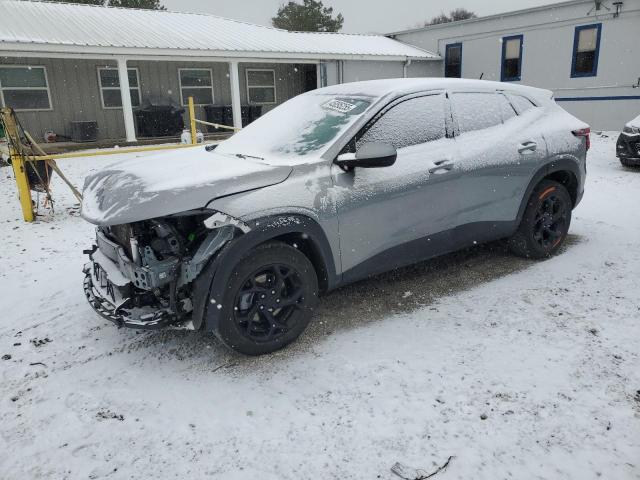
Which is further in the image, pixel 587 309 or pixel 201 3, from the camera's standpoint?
pixel 201 3

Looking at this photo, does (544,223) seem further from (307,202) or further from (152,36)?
(152,36)

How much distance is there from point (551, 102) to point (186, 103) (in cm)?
1647

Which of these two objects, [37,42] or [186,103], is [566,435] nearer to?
[37,42]

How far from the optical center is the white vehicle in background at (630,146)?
30.5 feet

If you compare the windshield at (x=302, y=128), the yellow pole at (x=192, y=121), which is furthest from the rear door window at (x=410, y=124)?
the yellow pole at (x=192, y=121)

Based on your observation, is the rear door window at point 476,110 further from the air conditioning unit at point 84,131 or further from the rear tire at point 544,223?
the air conditioning unit at point 84,131

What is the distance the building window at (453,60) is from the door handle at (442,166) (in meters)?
18.7

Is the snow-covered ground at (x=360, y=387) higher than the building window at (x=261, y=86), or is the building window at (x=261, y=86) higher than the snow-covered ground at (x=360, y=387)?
the building window at (x=261, y=86)

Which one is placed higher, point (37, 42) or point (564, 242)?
point (37, 42)

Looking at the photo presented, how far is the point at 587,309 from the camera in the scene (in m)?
3.82

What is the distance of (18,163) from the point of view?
649 cm

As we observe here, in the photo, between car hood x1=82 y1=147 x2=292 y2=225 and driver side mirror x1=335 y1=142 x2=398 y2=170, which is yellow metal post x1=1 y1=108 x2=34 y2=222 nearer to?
car hood x1=82 y1=147 x2=292 y2=225

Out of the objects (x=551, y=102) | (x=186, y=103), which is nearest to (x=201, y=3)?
(x=186, y=103)

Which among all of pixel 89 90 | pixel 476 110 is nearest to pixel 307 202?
pixel 476 110
